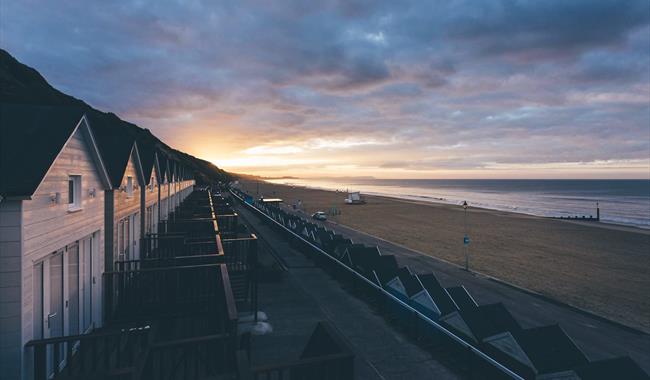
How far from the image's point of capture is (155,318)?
986 centimetres

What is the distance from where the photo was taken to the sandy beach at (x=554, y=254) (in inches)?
758

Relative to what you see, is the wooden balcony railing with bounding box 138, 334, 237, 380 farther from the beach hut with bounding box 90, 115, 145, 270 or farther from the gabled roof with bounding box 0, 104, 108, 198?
the beach hut with bounding box 90, 115, 145, 270

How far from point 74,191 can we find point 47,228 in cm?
206

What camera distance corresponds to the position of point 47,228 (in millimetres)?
7098

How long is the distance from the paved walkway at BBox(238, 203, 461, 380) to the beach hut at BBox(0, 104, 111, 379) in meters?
4.69

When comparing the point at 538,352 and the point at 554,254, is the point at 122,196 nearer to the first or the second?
the point at 538,352

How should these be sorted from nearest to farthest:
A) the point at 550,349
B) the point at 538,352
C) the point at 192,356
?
1. the point at 538,352
2. the point at 550,349
3. the point at 192,356

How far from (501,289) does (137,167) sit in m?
19.4

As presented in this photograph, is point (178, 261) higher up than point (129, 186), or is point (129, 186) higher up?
point (129, 186)

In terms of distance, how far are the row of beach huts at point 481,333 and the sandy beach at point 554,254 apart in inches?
420

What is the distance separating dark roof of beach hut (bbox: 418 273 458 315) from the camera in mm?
11109

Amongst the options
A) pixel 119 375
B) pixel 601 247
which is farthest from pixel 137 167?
pixel 601 247

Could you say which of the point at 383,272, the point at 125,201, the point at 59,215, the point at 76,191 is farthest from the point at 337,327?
the point at 125,201

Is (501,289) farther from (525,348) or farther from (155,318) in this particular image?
(155,318)
